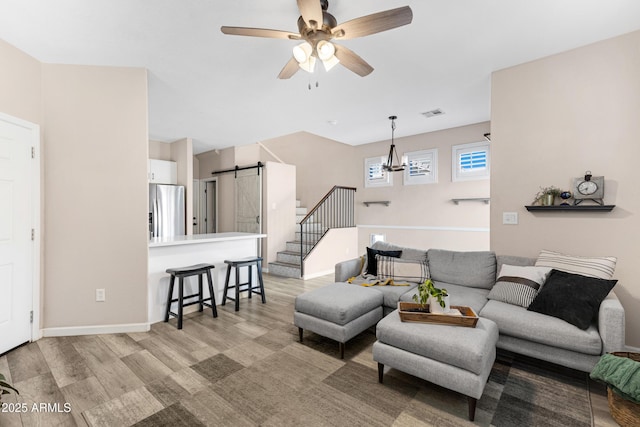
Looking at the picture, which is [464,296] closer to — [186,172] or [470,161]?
[470,161]

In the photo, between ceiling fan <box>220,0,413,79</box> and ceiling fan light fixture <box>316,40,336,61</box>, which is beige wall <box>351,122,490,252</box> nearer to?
ceiling fan <box>220,0,413,79</box>

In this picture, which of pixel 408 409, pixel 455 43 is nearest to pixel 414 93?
pixel 455 43

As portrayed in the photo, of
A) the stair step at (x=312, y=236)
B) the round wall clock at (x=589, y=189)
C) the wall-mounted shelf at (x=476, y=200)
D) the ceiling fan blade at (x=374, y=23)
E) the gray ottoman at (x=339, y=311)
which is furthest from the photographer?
the stair step at (x=312, y=236)

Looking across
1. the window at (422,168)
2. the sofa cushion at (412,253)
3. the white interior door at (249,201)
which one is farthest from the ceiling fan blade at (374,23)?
the white interior door at (249,201)

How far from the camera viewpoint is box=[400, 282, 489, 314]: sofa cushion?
2.71 metres

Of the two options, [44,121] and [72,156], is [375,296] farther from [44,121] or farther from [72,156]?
[44,121]

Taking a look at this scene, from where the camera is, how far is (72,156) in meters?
3.04

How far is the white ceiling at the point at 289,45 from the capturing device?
2.25m

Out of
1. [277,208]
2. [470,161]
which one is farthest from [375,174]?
[277,208]

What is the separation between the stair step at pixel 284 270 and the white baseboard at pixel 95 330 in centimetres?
287

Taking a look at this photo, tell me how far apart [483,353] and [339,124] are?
430cm

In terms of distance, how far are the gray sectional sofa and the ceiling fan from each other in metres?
2.28

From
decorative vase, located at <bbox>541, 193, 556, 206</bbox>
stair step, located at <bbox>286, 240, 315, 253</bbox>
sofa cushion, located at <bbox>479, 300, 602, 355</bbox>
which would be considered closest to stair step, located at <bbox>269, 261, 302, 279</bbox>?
stair step, located at <bbox>286, 240, 315, 253</bbox>

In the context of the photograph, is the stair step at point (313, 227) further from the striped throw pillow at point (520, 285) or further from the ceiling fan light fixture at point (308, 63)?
the ceiling fan light fixture at point (308, 63)
